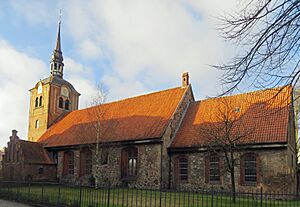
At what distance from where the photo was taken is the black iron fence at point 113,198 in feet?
37.9

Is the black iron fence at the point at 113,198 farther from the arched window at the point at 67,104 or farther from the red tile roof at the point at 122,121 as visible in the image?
the arched window at the point at 67,104

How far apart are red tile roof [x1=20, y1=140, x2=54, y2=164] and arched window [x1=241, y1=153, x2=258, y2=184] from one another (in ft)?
56.9

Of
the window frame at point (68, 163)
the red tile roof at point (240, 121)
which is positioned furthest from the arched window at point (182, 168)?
the window frame at point (68, 163)

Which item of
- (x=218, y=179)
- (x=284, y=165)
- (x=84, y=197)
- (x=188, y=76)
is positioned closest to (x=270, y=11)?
(x=84, y=197)

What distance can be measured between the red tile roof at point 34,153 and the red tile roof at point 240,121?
1262cm

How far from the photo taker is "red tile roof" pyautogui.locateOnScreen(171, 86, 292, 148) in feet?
62.1

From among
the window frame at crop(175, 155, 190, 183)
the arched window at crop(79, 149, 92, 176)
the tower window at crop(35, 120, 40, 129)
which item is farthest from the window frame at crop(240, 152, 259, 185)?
the tower window at crop(35, 120, 40, 129)

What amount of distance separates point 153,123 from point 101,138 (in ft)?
15.3

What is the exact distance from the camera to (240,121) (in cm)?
2106

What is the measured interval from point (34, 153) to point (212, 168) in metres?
16.2

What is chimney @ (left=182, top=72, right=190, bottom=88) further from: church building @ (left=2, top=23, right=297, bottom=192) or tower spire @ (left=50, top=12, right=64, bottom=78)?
tower spire @ (left=50, top=12, right=64, bottom=78)

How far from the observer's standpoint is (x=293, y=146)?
21.6 metres

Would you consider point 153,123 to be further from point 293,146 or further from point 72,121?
point 72,121

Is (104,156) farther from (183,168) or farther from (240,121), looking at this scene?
(240,121)
